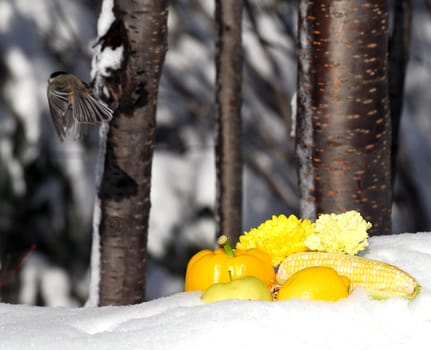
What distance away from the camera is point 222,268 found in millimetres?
2846

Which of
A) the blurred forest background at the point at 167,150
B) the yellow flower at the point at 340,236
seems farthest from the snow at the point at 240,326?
the blurred forest background at the point at 167,150

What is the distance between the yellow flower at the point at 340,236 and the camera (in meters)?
2.96

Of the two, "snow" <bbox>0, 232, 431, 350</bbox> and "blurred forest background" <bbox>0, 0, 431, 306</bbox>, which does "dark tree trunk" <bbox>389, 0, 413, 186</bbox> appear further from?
"snow" <bbox>0, 232, 431, 350</bbox>

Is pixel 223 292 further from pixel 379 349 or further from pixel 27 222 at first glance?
pixel 27 222

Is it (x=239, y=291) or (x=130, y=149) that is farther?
(x=130, y=149)

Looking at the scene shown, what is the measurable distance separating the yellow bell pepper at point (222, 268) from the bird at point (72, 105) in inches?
39.1

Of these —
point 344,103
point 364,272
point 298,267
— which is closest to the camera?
point 364,272

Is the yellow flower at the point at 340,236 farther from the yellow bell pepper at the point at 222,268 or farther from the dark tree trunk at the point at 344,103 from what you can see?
the dark tree trunk at the point at 344,103

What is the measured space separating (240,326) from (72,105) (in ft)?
5.08

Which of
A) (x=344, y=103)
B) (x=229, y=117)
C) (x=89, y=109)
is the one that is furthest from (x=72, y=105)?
(x=229, y=117)

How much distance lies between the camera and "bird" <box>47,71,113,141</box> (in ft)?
12.0

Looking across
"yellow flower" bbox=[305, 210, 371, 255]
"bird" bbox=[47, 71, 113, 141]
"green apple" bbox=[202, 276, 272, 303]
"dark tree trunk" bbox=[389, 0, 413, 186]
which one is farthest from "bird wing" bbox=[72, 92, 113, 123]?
"dark tree trunk" bbox=[389, 0, 413, 186]

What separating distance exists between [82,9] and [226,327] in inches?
212

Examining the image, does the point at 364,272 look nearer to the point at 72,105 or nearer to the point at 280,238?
the point at 280,238
